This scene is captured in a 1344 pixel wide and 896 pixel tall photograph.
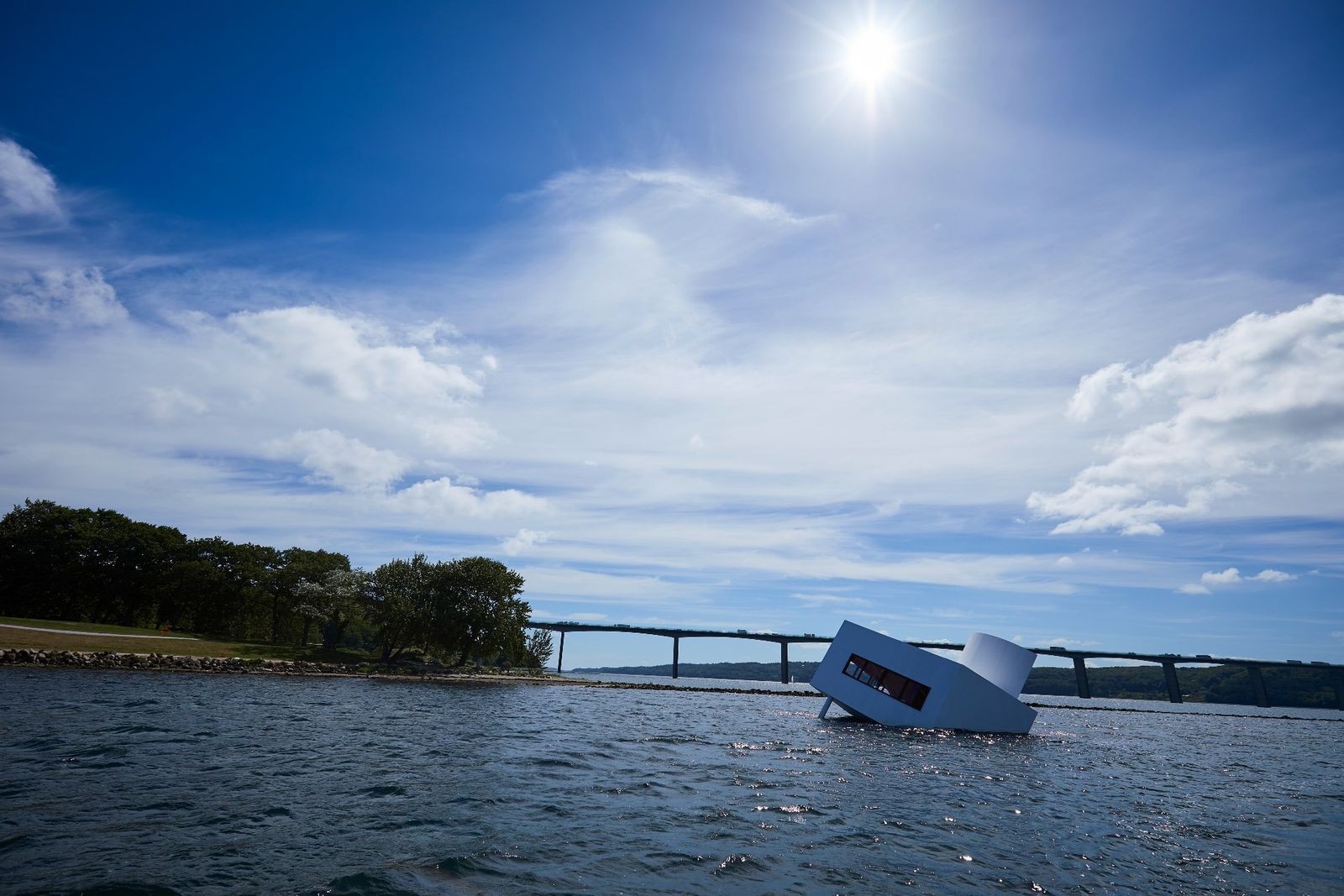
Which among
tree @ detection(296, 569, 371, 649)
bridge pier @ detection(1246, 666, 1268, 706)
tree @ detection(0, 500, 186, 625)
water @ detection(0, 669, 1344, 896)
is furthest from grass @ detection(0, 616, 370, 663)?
bridge pier @ detection(1246, 666, 1268, 706)

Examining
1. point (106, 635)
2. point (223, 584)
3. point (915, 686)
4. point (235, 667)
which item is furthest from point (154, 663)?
point (915, 686)

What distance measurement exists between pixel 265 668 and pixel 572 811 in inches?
2237

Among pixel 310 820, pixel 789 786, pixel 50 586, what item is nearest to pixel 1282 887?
pixel 789 786

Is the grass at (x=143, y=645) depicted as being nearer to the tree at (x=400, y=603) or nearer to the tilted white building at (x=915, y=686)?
the tree at (x=400, y=603)

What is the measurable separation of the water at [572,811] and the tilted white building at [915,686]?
1087 centimetres

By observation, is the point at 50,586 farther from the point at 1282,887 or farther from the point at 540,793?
the point at 1282,887

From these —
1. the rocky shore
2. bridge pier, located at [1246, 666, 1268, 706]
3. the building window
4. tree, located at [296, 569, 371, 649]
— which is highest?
tree, located at [296, 569, 371, 649]

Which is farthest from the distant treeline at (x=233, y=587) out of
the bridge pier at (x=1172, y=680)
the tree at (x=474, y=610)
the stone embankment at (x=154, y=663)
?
the bridge pier at (x=1172, y=680)

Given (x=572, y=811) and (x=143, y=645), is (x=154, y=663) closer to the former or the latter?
(x=143, y=645)

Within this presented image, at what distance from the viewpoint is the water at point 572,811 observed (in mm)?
11281

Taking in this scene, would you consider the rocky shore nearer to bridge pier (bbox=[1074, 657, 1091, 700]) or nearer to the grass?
the grass

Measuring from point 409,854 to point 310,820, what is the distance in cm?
319

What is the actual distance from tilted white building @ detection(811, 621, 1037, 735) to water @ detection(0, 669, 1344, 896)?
10871mm

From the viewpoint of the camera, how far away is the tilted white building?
46.0 meters
